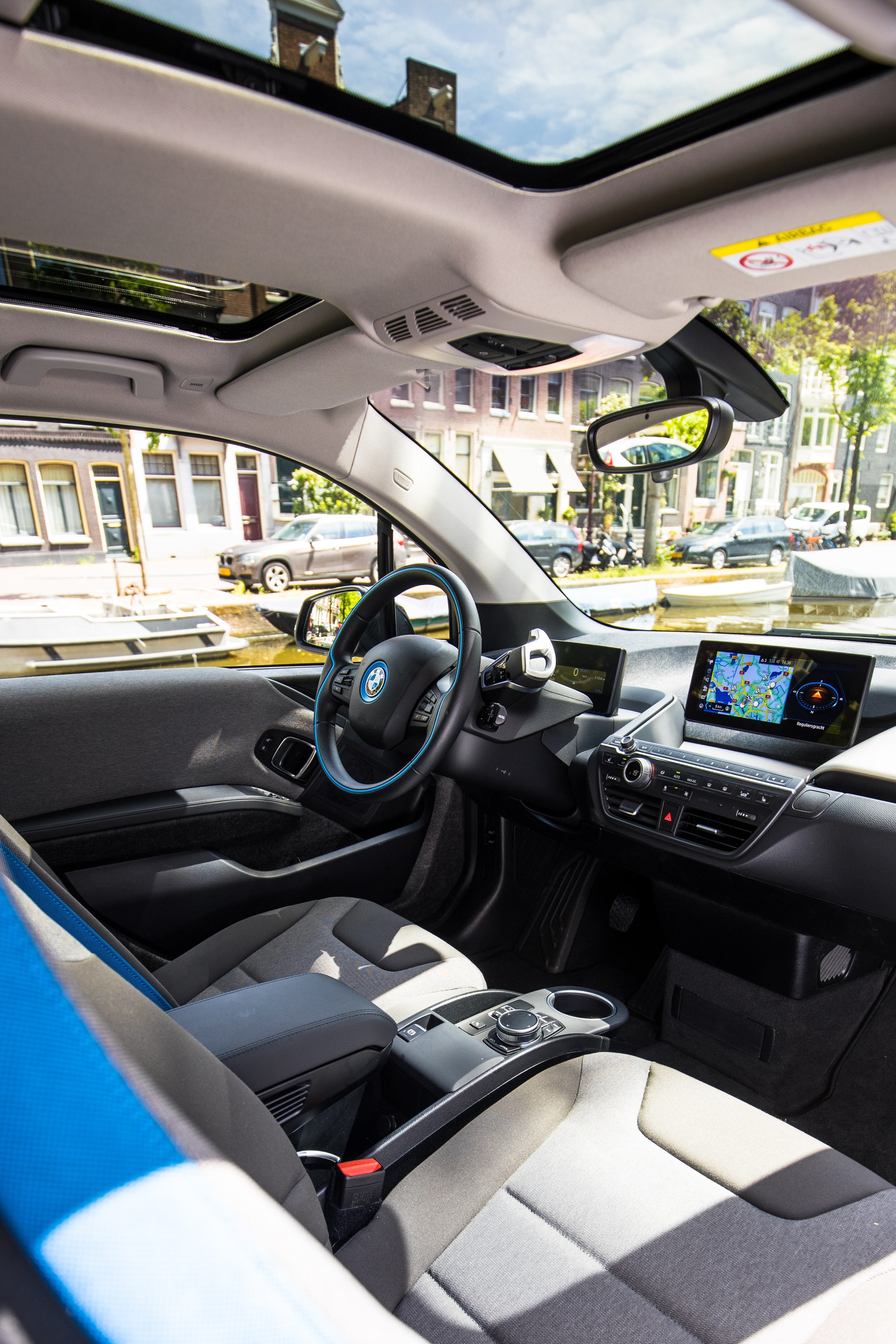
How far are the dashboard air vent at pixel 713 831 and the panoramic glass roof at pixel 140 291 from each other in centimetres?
143

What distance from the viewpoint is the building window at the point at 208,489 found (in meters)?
2.57

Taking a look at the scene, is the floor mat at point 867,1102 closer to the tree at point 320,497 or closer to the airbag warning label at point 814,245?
the airbag warning label at point 814,245

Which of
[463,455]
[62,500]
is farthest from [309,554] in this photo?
[62,500]

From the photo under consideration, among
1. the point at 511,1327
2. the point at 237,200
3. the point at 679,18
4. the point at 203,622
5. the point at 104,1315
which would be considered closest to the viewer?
the point at 104,1315

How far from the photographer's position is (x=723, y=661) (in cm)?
206

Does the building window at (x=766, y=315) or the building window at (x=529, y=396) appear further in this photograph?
the building window at (x=529, y=396)

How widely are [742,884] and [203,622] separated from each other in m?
1.85

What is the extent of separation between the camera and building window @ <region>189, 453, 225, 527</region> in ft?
8.43

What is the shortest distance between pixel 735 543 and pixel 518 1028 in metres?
1.36

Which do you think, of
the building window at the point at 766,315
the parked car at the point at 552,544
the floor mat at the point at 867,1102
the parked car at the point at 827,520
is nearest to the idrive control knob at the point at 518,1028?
the floor mat at the point at 867,1102

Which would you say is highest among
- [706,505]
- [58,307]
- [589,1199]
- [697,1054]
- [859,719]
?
[58,307]

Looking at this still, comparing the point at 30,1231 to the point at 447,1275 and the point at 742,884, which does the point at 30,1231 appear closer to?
the point at 447,1275

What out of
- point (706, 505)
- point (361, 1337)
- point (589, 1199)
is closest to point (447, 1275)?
point (589, 1199)

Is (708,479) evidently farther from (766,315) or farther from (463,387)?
(463,387)
